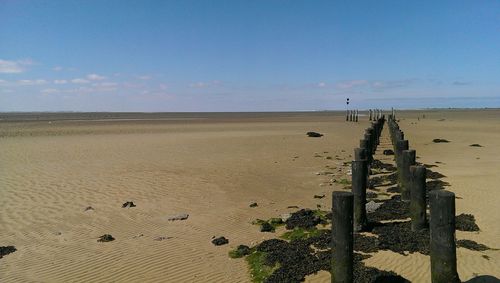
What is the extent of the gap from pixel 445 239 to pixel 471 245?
2267 mm

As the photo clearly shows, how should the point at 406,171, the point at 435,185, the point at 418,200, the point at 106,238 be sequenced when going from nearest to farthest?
the point at 418,200 < the point at 106,238 < the point at 406,171 < the point at 435,185

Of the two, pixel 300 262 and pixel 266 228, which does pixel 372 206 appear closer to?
pixel 266 228

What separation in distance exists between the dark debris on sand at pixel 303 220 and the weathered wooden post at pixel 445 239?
3766 millimetres

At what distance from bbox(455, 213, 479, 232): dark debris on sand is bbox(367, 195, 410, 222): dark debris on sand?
1109mm

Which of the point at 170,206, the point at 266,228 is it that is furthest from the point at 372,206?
the point at 170,206

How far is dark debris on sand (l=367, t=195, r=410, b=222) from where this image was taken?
31.7 feet

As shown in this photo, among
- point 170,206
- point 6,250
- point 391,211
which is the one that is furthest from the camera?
point 170,206

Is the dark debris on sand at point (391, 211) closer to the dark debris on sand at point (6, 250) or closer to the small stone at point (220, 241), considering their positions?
the small stone at point (220, 241)

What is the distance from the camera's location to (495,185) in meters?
12.2

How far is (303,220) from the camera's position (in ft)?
31.8

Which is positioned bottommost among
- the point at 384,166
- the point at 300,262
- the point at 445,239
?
the point at 300,262

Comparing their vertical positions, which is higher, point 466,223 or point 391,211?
point 466,223

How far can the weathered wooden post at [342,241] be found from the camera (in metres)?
6.00

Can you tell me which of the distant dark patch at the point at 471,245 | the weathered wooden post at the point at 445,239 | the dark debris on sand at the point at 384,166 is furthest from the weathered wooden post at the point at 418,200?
the dark debris on sand at the point at 384,166
